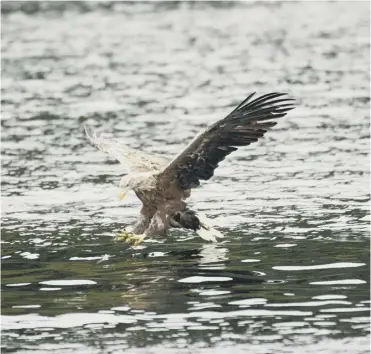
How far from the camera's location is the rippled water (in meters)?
9.66

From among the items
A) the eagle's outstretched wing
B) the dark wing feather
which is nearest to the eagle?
the dark wing feather

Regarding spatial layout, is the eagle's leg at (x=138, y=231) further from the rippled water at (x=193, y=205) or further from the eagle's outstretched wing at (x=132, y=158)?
the eagle's outstretched wing at (x=132, y=158)

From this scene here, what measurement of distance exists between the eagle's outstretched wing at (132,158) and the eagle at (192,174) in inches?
7.1

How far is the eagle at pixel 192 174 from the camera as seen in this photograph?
12.2m

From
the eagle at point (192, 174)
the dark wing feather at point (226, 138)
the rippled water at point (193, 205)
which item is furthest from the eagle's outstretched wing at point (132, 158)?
the rippled water at point (193, 205)

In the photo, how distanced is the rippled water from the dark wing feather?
74cm

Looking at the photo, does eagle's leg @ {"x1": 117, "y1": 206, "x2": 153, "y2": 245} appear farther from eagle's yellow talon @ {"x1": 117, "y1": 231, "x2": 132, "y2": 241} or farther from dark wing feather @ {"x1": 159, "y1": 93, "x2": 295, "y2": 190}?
dark wing feather @ {"x1": 159, "y1": 93, "x2": 295, "y2": 190}

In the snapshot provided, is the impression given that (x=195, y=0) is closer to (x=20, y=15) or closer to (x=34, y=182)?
(x=20, y=15)

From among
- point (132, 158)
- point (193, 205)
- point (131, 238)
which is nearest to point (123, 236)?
point (131, 238)

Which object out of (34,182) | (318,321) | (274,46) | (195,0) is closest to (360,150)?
(34,182)

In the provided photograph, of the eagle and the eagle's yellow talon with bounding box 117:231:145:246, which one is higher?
the eagle

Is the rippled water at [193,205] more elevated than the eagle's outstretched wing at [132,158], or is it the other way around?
the eagle's outstretched wing at [132,158]

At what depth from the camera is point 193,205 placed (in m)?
14.3

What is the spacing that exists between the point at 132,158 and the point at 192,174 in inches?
39.2
